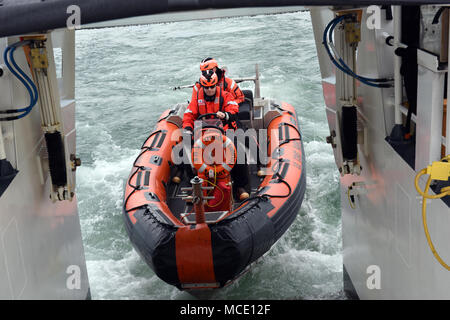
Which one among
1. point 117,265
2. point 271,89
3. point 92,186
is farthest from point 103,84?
point 117,265

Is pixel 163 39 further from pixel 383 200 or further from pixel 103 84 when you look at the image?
pixel 383 200

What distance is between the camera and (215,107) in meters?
5.37

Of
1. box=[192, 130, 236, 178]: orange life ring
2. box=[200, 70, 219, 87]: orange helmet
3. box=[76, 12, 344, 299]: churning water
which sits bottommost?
box=[76, 12, 344, 299]: churning water

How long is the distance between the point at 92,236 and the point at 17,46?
4.14 metres

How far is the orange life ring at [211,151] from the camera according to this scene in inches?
176

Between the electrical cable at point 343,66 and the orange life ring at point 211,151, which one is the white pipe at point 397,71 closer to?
the electrical cable at point 343,66

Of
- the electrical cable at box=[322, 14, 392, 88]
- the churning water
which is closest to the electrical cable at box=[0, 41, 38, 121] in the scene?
the electrical cable at box=[322, 14, 392, 88]

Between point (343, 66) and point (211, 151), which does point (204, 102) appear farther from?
point (343, 66)

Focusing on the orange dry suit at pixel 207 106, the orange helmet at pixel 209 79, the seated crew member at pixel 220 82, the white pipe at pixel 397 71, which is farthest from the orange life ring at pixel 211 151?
the white pipe at pixel 397 71

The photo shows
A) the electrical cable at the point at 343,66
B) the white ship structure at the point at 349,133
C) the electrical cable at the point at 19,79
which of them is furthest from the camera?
the electrical cable at the point at 343,66

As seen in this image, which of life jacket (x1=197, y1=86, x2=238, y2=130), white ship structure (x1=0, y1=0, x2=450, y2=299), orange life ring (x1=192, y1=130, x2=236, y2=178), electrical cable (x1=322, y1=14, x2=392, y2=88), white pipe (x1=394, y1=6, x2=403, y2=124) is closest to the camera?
white ship structure (x1=0, y1=0, x2=450, y2=299)

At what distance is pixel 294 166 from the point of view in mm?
5254

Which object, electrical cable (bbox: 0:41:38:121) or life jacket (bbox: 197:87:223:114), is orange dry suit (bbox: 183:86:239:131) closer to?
life jacket (bbox: 197:87:223:114)

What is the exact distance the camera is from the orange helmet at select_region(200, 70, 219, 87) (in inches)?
206
